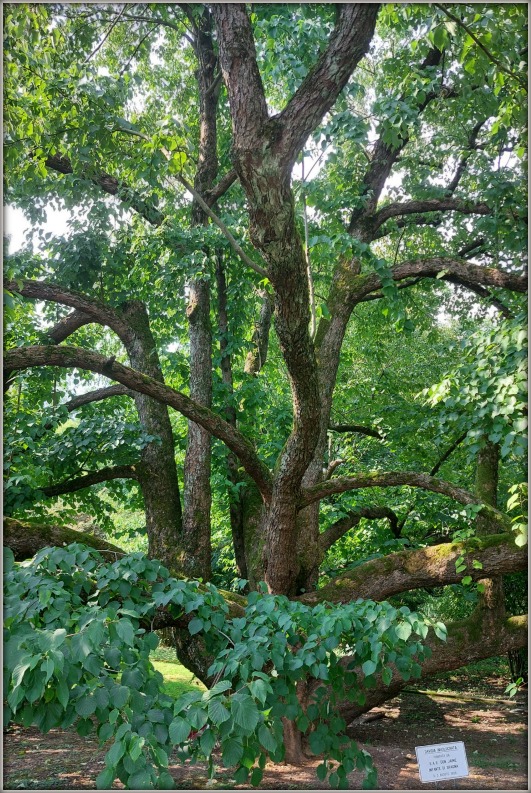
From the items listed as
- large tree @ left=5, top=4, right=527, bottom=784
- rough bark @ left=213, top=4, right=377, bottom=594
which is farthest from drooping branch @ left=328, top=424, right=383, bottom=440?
rough bark @ left=213, top=4, right=377, bottom=594

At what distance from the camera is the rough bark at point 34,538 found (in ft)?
12.3

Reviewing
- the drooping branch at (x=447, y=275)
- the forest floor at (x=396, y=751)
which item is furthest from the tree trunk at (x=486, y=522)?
the drooping branch at (x=447, y=275)

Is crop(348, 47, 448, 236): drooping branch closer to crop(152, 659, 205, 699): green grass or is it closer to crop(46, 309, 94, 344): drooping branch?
crop(46, 309, 94, 344): drooping branch

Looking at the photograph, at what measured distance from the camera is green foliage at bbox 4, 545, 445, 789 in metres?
1.86

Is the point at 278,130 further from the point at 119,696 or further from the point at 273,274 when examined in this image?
the point at 119,696

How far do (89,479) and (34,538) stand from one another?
51.9 inches

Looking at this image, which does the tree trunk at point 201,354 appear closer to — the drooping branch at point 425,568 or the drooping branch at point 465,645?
the drooping branch at point 425,568

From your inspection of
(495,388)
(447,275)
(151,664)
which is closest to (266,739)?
(151,664)

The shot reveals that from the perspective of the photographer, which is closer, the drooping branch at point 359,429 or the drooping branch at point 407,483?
the drooping branch at point 407,483

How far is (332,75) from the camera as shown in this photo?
2645mm

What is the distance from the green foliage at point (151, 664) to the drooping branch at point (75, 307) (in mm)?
2559

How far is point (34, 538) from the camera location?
3.84 metres

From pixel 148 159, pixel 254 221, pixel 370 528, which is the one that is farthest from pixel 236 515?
pixel 254 221

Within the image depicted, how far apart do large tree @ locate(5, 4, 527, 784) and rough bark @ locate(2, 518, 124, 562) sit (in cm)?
4
